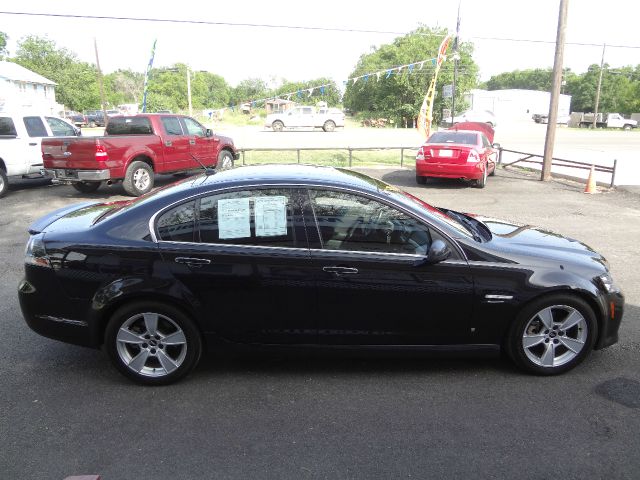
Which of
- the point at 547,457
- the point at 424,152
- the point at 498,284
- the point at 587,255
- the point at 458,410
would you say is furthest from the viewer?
the point at 424,152

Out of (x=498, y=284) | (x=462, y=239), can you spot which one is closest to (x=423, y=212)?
(x=462, y=239)

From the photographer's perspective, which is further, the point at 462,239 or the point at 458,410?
the point at 462,239

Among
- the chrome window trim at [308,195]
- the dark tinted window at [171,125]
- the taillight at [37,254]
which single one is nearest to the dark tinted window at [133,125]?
the dark tinted window at [171,125]

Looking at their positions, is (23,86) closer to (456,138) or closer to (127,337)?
(456,138)

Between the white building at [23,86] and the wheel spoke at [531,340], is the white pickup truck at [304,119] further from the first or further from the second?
the wheel spoke at [531,340]

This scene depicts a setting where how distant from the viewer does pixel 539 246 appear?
414 cm

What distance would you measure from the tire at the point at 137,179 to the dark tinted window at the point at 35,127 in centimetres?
271

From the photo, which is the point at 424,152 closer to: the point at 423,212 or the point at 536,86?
the point at 423,212

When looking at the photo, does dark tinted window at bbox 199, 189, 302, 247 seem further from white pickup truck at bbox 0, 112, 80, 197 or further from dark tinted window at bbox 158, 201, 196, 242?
white pickup truck at bbox 0, 112, 80, 197

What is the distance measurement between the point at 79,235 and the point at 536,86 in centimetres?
14265

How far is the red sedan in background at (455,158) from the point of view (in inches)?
528

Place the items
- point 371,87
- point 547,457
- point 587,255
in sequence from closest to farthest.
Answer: point 547,457, point 587,255, point 371,87

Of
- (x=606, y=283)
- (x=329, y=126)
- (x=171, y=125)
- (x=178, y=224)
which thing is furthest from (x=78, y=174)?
(x=329, y=126)

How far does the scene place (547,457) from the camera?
9.96 ft
